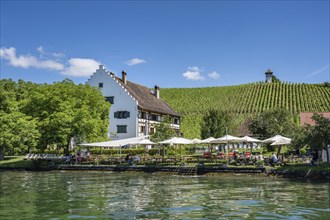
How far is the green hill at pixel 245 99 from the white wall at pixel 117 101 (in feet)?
87.6

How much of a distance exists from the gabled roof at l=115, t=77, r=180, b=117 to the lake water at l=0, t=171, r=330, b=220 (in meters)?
36.6

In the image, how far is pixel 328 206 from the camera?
1808 cm

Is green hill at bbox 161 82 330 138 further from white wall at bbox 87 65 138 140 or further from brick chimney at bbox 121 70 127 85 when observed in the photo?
white wall at bbox 87 65 138 140

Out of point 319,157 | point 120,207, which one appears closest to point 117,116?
point 319,157

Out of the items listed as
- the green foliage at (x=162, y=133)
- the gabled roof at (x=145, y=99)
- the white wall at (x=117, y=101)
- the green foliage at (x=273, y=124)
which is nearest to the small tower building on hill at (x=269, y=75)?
the gabled roof at (x=145, y=99)

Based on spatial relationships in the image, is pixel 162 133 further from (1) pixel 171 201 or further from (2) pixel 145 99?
(1) pixel 171 201

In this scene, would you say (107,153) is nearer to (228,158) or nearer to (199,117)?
(228,158)

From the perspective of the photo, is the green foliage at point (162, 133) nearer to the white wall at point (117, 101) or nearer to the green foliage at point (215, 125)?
the white wall at point (117, 101)

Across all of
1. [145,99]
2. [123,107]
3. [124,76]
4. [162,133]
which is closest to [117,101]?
[123,107]

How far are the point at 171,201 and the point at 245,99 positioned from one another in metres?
99.4

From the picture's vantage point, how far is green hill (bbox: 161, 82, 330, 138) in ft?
331

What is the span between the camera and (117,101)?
207 ft

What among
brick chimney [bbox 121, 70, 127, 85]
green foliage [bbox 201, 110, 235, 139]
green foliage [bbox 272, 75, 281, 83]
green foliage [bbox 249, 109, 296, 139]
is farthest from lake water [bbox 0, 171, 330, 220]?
green foliage [bbox 272, 75, 281, 83]

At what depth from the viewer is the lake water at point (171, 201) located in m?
16.4
